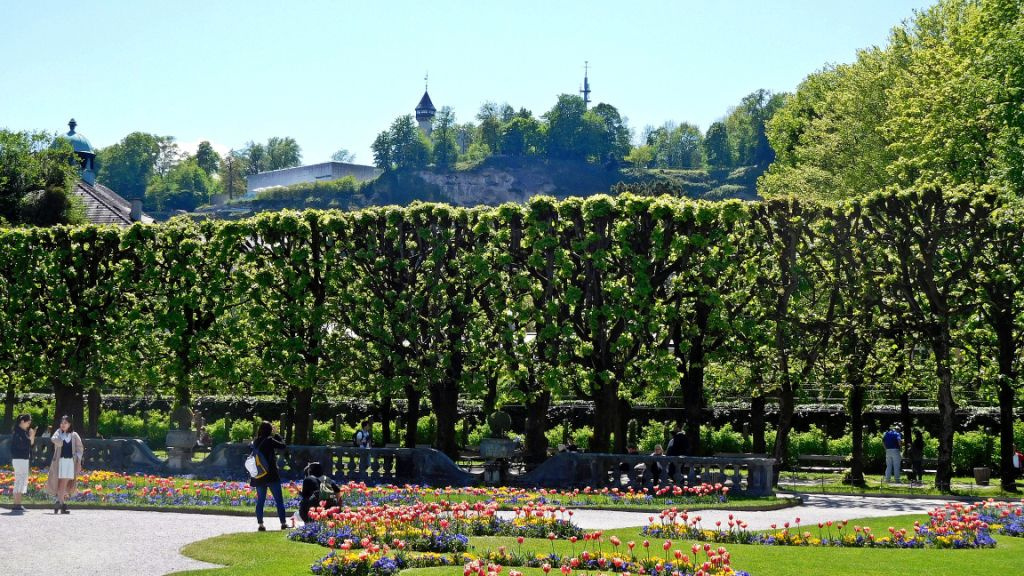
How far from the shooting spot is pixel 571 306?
35.2m

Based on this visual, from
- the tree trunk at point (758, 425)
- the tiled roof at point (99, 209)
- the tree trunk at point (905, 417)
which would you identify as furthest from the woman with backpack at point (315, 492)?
the tiled roof at point (99, 209)

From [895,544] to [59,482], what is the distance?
50.4ft

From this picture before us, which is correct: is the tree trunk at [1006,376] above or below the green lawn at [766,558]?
above

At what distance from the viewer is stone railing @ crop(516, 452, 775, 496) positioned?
1158 inches

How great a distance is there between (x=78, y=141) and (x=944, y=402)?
83826 mm

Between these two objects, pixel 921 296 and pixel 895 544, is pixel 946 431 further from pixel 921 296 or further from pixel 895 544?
pixel 895 544

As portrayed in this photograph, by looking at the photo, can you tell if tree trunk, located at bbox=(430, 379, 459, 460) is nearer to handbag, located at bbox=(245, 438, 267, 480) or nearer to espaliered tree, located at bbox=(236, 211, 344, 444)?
espaliered tree, located at bbox=(236, 211, 344, 444)

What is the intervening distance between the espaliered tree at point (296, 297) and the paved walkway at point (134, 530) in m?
12.4

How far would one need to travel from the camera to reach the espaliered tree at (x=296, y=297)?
37.1 meters

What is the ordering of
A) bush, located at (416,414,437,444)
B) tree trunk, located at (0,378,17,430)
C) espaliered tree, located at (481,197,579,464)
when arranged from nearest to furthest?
espaliered tree, located at (481,197,579,464)
tree trunk, located at (0,378,17,430)
bush, located at (416,414,437,444)

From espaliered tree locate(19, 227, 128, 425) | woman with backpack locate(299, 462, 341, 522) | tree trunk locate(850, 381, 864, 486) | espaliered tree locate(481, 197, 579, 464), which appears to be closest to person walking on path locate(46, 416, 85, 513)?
woman with backpack locate(299, 462, 341, 522)

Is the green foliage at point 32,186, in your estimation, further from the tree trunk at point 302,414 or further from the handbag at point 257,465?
the handbag at point 257,465

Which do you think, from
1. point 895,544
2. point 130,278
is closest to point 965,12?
point 130,278

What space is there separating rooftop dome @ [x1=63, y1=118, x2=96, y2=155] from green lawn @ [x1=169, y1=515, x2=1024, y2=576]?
286ft
